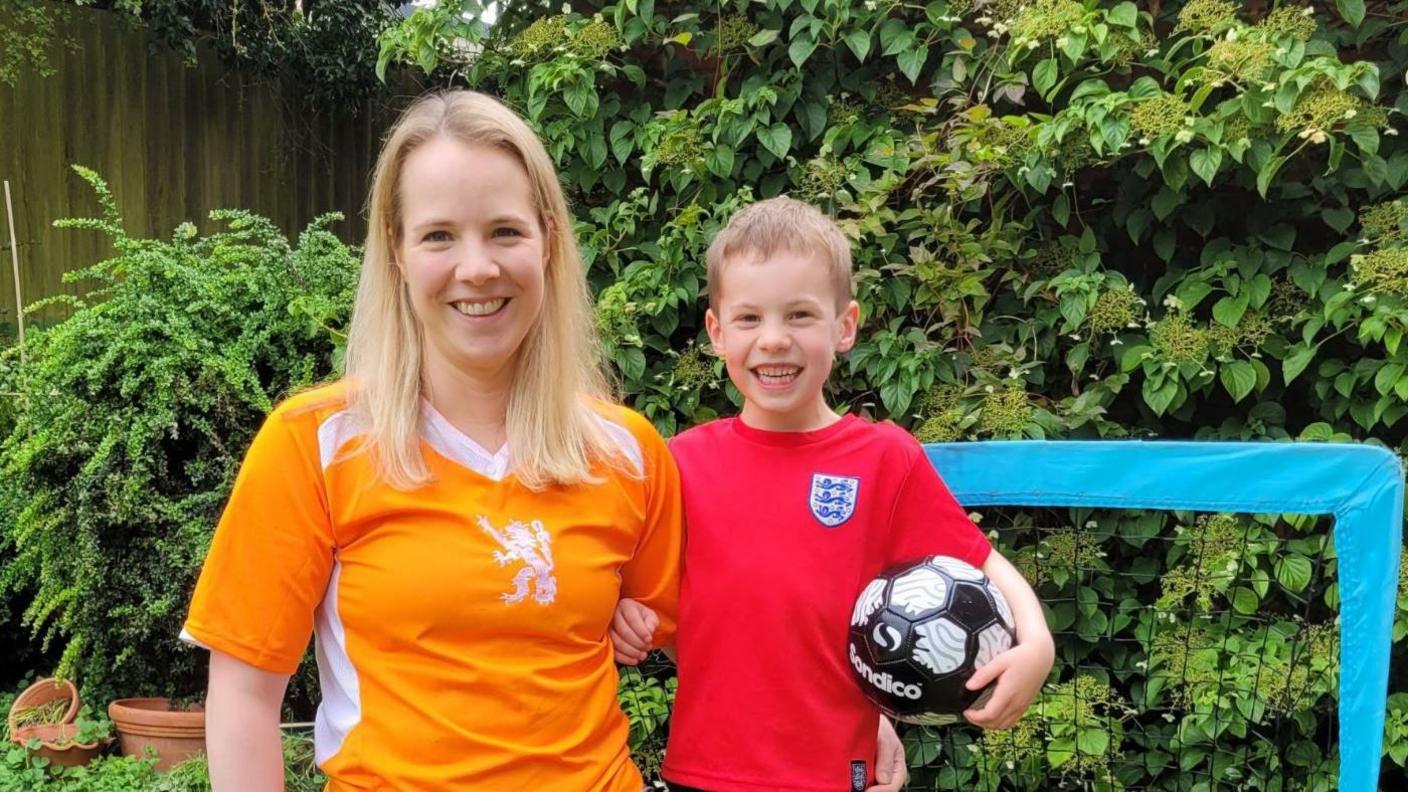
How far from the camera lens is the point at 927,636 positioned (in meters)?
1.92

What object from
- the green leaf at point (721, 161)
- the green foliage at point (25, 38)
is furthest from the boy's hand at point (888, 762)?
the green foliage at point (25, 38)

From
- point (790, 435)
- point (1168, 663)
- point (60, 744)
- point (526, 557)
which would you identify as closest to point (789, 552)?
point (790, 435)

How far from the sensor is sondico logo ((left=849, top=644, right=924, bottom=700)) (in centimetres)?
194

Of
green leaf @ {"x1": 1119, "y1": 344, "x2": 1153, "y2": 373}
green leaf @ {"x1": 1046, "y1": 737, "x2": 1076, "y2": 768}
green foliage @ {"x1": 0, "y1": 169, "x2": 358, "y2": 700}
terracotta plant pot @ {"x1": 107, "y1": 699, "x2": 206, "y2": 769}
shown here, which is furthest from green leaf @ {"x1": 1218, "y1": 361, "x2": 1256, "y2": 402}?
terracotta plant pot @ {"x1": 107, "y1": 699, "x2": 206, "y2": 769}

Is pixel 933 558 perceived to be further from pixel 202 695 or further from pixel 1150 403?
pixel 202 695

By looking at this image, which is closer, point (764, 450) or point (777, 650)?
point (777, 650)

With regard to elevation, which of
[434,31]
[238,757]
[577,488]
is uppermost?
[434,31]

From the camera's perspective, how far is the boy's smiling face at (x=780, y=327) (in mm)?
2096

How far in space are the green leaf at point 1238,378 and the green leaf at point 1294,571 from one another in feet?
1.65

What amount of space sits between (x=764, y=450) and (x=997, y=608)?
0.58 metres

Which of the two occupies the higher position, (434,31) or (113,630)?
(434,31)

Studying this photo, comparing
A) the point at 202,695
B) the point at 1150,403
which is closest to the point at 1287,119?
the point at 1150,403

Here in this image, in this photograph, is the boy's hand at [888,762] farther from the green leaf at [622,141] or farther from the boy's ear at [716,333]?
the green leaf at [622,141]

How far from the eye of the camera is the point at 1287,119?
2.90 m
